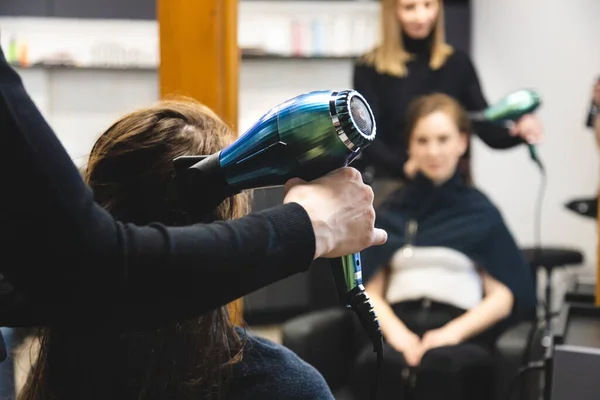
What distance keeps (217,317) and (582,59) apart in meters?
3.09

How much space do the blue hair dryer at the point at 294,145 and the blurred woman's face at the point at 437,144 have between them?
60.6 inches

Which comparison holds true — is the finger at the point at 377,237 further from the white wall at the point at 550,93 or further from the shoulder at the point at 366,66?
the white wall at the point at 550,93

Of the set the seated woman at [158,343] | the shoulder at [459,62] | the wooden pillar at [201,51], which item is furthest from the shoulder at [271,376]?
the shoulder at [459,62]

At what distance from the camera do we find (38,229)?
1.79 feet

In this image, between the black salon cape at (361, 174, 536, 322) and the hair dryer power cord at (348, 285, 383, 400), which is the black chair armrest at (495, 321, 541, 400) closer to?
the black salon cape at (361, 174, 536, 322)

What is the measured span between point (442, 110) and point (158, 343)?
5.07 ft

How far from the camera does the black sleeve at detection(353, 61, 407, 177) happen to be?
7.65 feet

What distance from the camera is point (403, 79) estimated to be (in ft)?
7.91

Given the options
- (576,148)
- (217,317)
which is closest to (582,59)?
(576,148)

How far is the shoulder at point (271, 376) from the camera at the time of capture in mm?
893

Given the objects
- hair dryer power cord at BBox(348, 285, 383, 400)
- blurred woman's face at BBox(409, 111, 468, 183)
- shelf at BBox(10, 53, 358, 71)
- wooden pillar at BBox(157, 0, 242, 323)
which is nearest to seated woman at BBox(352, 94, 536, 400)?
blurred woman's face at BBox(409, 111, 468, 183)

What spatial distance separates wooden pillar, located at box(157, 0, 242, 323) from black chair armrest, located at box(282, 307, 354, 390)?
0.77 m

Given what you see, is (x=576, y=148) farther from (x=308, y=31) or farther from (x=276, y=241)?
(x=276, y=241)

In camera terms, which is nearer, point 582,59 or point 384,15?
point 384,15
